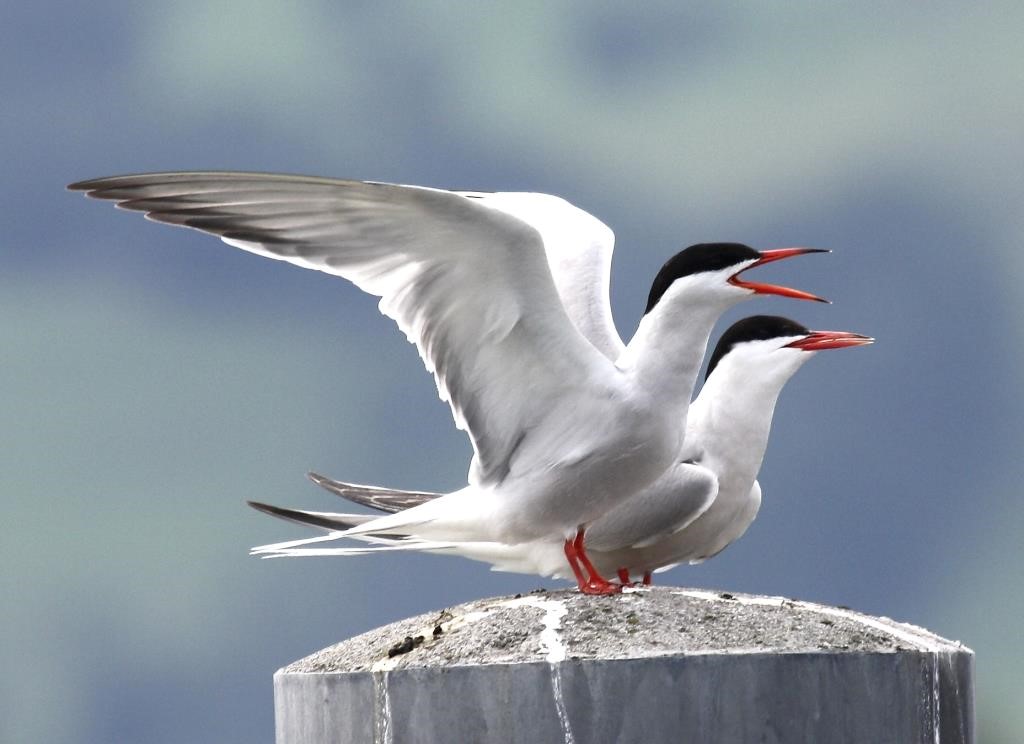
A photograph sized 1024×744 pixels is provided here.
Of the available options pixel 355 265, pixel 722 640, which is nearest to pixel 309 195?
pixel 355 265

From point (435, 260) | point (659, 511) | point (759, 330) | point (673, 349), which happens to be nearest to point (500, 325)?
point (435, 260)

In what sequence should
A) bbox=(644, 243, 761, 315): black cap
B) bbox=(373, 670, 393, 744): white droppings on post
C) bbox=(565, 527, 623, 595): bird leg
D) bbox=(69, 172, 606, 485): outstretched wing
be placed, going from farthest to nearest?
bbox=(644, 243, 761, 315): black cap < bbox=(565, 527, 623, 595): bird leg < bbox=(69, 172, 606, 485): outstretched wing < bbox=(373, 670, 393, 744): white droppings on post

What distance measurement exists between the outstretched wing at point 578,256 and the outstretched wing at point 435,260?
83 centimetres

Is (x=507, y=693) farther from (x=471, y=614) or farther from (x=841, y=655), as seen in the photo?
(x=841, y=655)

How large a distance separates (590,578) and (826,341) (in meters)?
1.61

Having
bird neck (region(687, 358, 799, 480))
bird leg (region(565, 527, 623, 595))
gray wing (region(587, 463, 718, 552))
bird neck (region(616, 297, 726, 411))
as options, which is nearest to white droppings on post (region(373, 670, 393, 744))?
bird leg (region(565, 527, 623, 595))

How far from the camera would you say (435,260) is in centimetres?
516

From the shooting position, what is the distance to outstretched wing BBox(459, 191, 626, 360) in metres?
6.37

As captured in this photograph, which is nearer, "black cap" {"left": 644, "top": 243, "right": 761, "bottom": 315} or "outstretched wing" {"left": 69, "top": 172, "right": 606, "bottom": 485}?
"outstretched wing" {"left": 69, "top": 172, "right": 606, "bottom": 485}

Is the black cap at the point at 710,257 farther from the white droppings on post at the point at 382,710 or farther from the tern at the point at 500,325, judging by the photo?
the white droppings on post at the point at 382,710

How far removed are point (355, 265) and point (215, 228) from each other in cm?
44

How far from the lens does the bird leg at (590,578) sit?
5.14m

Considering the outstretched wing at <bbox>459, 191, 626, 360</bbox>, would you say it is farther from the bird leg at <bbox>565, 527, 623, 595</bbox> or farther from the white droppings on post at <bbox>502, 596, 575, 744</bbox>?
the white droppings on post at <bbox>502, 596, 575, 744</bbox>

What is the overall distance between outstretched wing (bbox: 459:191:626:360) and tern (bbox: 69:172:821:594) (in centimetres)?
84
